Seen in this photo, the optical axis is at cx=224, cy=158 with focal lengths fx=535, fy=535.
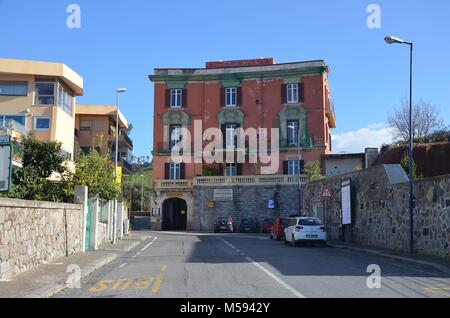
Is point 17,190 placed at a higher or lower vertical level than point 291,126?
lower

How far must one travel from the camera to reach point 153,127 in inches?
2281

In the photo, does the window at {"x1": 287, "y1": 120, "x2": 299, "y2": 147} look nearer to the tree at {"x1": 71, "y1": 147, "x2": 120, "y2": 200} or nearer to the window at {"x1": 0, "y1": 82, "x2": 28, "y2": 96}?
the window at {"x1": 0, "y1": 82, "x2": 28, "y2": 96}

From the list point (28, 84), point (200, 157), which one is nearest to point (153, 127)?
point (200, 157)

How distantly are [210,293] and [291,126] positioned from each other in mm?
46240

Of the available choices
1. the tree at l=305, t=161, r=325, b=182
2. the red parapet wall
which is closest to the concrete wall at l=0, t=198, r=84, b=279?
→ the tree at l=305, t=161, r=325, b=182

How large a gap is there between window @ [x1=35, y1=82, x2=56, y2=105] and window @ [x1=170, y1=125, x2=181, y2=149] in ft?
59.9

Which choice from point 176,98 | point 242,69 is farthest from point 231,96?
point 176,98

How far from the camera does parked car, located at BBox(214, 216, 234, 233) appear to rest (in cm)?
4988

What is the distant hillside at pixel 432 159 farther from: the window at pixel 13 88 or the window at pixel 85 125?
the window at pixel 85 125

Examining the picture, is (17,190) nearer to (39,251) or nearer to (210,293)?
(39,251)

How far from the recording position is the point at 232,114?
57375 millimetres

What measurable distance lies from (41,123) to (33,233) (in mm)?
27518

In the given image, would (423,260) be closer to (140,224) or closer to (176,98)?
(176,98)

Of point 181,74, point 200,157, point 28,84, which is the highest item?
point 181,74
